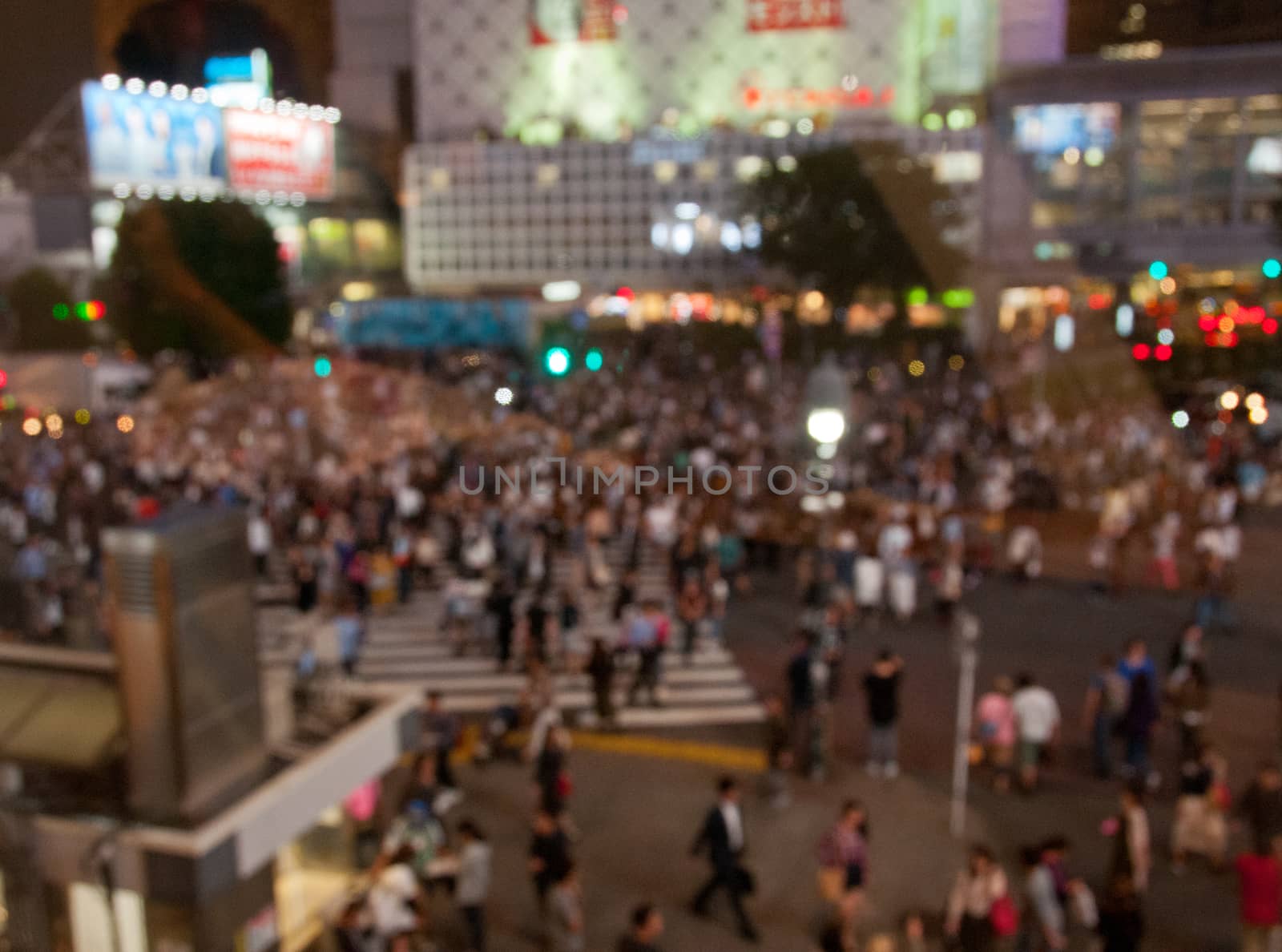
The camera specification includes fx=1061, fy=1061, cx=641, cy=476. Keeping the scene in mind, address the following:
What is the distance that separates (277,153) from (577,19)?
20638 mm

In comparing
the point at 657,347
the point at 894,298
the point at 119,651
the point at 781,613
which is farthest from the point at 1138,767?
the point at 894,298

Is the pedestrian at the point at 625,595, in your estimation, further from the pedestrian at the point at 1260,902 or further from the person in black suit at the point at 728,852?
the pedestrian at the point at 1260,902

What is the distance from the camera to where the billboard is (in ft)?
148

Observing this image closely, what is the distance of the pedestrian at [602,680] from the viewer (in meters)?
11.0

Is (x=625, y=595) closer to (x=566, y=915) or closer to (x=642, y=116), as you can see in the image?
(x=566, y=915)

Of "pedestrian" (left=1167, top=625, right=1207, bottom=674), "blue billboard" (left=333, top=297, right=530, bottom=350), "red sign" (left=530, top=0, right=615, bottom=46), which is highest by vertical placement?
"red sign" (left=530, top=0, right=615, bottom=46)

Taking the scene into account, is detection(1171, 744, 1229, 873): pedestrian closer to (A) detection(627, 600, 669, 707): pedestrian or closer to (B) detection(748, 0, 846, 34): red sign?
(A) detection(627, 600, 669, 707): pedestrian

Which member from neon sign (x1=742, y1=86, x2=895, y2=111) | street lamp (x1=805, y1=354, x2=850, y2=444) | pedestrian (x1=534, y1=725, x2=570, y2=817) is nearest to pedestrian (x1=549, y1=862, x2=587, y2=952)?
pedestrian (x1=534, y1=725, x2=570, y2=817)

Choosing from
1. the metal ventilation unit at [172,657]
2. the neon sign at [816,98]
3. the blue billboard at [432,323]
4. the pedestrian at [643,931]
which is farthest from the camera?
the neon sign at [816,98]

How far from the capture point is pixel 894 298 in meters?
43.9

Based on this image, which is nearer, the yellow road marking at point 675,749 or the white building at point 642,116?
the yellow road marking at point 675,749

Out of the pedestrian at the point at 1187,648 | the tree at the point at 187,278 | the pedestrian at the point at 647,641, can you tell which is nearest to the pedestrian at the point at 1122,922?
the pedestrian at the point at 1187,648

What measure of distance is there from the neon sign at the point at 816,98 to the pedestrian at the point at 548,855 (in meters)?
59.1

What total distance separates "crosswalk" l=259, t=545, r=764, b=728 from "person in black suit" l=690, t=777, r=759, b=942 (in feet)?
12.1
